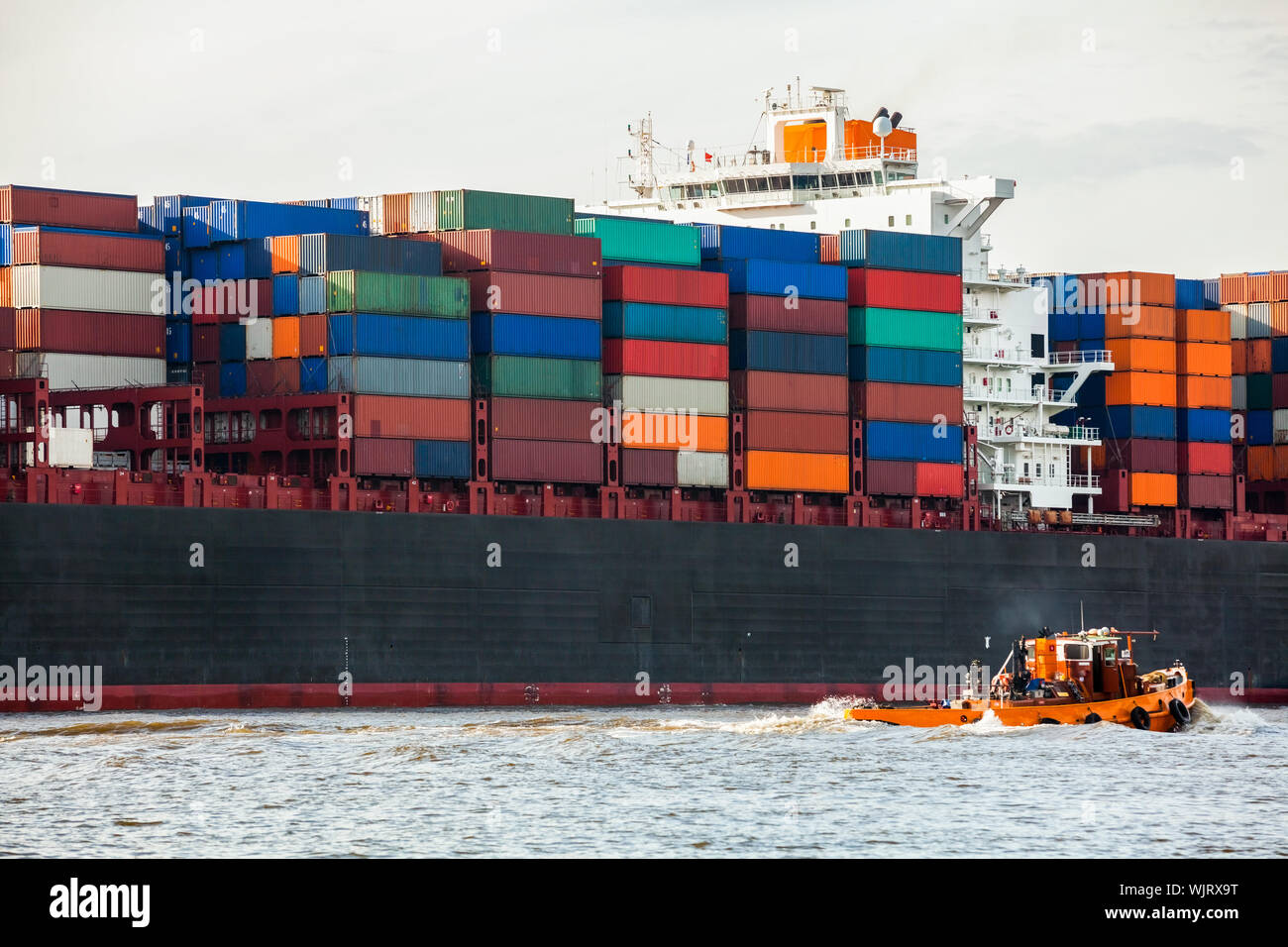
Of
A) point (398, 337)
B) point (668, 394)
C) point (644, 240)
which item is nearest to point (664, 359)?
point (668, 394)

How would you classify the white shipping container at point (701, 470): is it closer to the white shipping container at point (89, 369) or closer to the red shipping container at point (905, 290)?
the red shipping container at point (905, 290)

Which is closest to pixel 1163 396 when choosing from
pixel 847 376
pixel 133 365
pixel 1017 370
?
pixel 1017 370

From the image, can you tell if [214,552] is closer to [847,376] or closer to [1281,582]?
[847,376]

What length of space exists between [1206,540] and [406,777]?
42877mm

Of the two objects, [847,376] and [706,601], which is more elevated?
[847,376]

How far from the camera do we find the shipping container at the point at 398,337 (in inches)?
2341

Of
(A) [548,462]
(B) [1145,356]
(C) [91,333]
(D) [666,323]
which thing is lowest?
(A) [548,462]

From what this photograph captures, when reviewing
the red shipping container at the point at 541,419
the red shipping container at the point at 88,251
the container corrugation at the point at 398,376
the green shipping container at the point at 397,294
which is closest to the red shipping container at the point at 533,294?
the green shipping container at the point at 397,294

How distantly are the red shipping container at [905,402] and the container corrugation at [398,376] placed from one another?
598 inches

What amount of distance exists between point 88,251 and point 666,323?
18.2 m

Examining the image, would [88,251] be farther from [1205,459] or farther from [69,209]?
[1205,459]

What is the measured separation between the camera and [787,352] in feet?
221

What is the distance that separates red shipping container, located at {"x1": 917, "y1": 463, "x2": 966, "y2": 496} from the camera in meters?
69.7

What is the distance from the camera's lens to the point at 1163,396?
77062 millimetres
